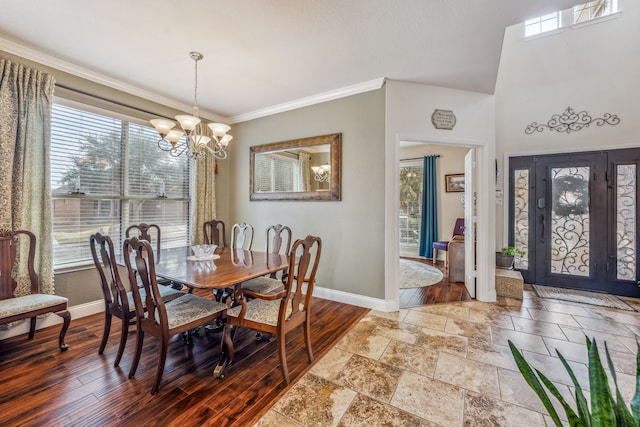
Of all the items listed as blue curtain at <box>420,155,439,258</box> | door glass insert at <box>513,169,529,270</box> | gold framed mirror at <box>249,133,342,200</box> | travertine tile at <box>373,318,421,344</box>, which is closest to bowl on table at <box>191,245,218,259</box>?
gold framed mirror at <box>249,133,342,200</box>

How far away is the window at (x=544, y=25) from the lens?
12.3 feet

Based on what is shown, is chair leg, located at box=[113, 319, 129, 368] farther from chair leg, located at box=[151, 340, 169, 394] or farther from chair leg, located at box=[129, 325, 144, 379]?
chair leg, located at box=[151, 340, 169, 394]

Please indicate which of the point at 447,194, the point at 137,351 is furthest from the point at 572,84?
the point at 137,351

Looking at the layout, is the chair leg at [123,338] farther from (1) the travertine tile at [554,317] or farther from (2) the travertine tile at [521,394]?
(1) the travertine tile at [554,317]

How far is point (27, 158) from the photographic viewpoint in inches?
99.4

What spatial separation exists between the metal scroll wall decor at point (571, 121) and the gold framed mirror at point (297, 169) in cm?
316

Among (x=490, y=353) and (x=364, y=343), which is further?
(x=364, y=343)

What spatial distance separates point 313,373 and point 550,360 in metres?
1.92

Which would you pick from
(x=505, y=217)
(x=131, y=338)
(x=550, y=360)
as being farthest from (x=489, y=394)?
(x=505, y=217)

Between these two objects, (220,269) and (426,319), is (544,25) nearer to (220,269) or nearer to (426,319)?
(426,319)

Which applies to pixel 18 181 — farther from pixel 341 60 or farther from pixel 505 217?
pixel 505 217

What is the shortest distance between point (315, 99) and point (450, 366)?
3307 millimetres

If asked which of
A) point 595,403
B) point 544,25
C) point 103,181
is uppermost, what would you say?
point 544,25

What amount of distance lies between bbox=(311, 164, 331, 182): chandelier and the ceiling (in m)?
0.99
